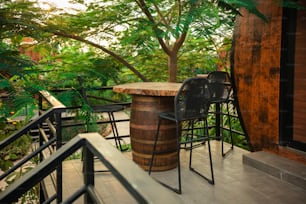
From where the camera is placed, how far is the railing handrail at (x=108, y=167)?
65 cm

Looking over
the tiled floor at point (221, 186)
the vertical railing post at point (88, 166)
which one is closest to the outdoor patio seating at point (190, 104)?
the tiled floor at point (221, 186)

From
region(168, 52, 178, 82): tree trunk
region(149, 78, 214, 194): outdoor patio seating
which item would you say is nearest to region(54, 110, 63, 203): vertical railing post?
region(149, 78, 214, 194): outdoor patio seating

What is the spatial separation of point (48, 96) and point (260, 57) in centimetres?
236

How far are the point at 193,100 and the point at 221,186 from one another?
33.2 inches

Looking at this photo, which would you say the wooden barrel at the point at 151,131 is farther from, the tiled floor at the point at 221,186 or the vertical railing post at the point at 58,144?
the vertical railing post at the point at 58,144

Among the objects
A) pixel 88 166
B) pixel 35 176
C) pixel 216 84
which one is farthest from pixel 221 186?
pixel 35 176

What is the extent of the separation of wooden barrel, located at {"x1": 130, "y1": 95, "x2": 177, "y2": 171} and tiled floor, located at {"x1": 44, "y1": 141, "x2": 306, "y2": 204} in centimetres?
15

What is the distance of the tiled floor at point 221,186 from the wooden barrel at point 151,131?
15cm

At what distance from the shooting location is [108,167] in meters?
0.85

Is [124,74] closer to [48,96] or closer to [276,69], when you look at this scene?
[276,69]

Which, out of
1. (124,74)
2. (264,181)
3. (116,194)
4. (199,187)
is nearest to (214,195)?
(199,187)

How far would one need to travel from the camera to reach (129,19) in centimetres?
477

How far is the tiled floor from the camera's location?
2816 millimetres

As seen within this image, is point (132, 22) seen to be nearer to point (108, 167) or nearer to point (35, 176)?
point (35, 176)
